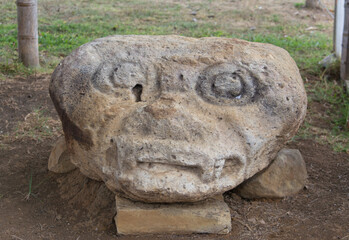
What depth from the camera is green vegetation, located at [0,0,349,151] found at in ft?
15.0

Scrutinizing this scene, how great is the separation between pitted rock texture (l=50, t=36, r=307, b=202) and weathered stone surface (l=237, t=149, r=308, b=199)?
22cm

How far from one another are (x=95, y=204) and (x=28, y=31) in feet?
9.40

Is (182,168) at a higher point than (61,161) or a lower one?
higher

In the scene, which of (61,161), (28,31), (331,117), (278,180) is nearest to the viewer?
(278,180)

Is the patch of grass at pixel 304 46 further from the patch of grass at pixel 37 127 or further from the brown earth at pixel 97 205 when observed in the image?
the patch of grass at pixel 37 127

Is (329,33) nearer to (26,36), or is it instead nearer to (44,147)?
(26,36)

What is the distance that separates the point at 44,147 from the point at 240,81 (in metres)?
1.80

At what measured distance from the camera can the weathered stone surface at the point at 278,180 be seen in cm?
286

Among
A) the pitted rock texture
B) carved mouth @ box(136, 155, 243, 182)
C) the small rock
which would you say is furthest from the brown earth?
the small rock

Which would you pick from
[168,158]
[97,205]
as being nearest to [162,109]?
[168,158]

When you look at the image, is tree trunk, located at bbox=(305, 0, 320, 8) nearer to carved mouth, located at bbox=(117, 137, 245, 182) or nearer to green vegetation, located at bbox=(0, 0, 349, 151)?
green vegetation, located at bbox=(0, 0, 349, 151)

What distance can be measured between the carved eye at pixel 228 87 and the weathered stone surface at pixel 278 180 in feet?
1.83

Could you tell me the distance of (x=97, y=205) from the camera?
273cm

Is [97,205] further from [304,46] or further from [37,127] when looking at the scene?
[304,46]
